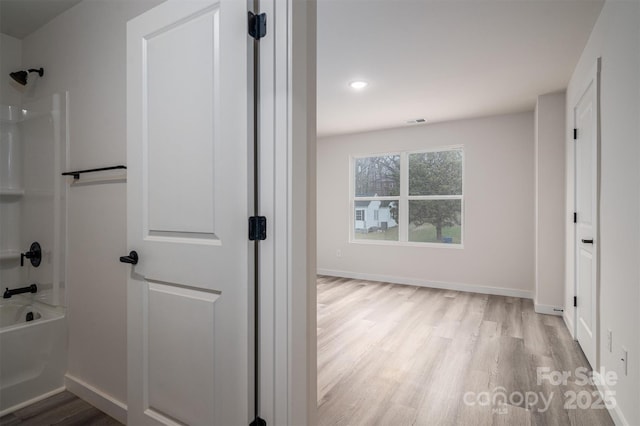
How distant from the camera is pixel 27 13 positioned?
7.36 feet

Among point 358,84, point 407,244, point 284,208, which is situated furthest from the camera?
point 407,244

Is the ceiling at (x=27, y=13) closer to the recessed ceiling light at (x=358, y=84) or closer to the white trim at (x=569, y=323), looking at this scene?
the recessed ceiling light at (x=358, y=84)

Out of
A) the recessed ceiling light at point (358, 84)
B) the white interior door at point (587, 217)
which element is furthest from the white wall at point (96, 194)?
the white interior door at point (587, 217)

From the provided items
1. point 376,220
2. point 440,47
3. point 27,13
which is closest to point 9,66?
point 27,13

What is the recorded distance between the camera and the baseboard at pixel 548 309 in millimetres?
3787

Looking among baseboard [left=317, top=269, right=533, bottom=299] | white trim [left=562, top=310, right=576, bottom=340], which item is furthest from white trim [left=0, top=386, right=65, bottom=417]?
baseboard [left=317, top=269, right=533, bottom=299]

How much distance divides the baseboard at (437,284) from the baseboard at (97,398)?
14.0 feet

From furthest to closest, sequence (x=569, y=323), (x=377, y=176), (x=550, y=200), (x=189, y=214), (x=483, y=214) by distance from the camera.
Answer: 1. (x=377, y=176)
2. (x=483, y=214)
3. (x=550, y=200)
4. (x=569, y=323)
5. (x=189, y=214)

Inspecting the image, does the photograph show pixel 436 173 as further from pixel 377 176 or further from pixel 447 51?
pixel 447 51

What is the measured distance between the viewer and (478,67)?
3061 millimetres

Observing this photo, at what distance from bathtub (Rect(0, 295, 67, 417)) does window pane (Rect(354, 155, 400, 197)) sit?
4.54 metres

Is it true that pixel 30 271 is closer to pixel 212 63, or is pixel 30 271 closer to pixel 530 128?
pixel 212 63

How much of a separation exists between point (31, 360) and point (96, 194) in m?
1.13

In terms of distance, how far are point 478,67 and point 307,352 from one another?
9.71 ft
